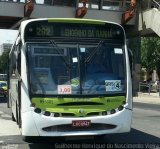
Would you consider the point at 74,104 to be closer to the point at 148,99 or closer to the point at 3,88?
the point at 148,99

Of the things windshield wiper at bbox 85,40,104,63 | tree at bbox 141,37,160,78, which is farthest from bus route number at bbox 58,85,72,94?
tree at bbox 141,37,160,78

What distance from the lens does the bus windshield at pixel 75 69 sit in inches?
387

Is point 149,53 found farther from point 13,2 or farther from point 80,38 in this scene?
point 80,38

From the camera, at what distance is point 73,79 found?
989cm

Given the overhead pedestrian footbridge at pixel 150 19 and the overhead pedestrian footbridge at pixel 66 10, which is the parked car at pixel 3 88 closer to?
the overhead pedestrian footbridge at pixel 66 10

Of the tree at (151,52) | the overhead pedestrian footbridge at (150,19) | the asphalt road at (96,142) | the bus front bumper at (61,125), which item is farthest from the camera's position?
the tree at (151,52)

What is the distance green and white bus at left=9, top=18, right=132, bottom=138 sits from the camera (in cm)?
952

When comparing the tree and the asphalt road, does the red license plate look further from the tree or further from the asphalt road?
the tree

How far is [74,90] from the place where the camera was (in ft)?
32.3

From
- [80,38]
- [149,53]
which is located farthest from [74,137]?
[149,53]

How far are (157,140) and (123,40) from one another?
275 centimetres

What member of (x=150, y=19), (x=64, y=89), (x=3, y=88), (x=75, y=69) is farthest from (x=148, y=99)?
(x=64, y=89)

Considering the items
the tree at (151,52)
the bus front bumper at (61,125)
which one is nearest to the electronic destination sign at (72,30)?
the bus front bumper at (61,125)

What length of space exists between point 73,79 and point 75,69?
0.71ft
